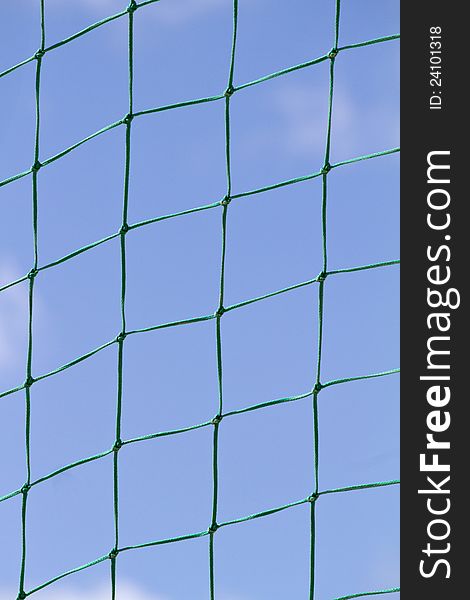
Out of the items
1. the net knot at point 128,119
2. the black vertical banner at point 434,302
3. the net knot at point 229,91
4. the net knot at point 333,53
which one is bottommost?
the black vertical banner at point 434,302

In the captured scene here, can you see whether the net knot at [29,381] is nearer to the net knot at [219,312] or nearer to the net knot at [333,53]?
the net knot at [219,312]

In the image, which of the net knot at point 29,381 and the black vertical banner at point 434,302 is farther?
the net knot at point 29,381

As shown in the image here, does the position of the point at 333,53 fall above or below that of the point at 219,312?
above

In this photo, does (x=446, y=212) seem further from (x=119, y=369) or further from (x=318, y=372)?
(x=119, y=369)

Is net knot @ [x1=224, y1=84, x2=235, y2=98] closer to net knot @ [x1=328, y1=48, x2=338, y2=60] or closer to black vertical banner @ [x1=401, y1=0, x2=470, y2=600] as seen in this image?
net knot @ [x1=328, y1=48, x2=338, y2=60]

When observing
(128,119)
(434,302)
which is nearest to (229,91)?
(128,119)

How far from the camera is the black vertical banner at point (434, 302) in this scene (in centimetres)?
157

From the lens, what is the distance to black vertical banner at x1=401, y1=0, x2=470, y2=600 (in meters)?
1.57

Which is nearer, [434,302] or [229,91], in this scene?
[434,302]

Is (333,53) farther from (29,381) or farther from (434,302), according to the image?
(29,381)

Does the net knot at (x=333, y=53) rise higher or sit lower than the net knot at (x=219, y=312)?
higher

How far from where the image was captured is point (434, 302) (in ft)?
5.37

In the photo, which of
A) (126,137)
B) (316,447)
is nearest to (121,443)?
(316,447)

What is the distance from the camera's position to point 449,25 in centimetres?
170
